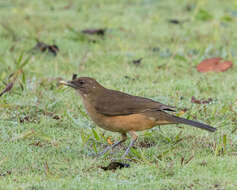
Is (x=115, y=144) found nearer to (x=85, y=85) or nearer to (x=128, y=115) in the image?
(x=128, y=115)

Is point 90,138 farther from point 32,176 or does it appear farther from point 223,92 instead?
point 223,92

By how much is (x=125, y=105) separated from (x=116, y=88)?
5.34 feet

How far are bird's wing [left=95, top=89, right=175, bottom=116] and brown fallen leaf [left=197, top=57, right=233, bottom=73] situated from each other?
2498 millimetres

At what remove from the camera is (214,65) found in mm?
7594

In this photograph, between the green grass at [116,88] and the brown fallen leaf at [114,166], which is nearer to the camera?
the green grass at [116,88]

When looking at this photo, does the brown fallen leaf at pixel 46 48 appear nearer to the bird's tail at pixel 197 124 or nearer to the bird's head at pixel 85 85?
the bird's head at pixel 85 85

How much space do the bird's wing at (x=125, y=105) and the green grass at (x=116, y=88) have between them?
0.27m

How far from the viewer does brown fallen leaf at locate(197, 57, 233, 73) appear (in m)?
7.51

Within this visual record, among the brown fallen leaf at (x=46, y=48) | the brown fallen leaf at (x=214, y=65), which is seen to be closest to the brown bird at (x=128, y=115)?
the brown fallen leaf at (x=214, y=65)

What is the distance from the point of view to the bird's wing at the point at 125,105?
16.8 ft

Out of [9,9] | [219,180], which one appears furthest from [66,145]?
[9,9]

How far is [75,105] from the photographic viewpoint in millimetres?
6195

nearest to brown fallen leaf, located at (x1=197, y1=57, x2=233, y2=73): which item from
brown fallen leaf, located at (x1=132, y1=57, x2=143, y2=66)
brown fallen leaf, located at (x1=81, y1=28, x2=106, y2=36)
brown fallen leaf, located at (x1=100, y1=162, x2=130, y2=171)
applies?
brown fallen leaf, located at (x1=132, y1=57, x2=143, y2=66)

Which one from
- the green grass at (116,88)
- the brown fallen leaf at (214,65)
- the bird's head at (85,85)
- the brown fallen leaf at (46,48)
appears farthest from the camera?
the brown fallen leaf at (46,48)
